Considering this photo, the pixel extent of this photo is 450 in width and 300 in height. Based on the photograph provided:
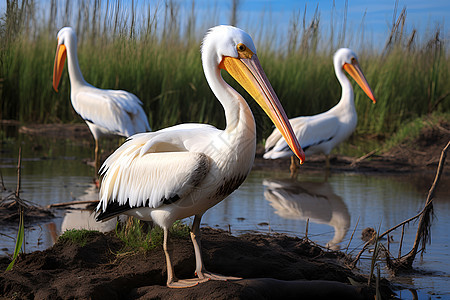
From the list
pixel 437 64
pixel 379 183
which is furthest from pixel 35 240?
pixel 437 64

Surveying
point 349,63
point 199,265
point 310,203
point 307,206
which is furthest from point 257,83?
point 349,63

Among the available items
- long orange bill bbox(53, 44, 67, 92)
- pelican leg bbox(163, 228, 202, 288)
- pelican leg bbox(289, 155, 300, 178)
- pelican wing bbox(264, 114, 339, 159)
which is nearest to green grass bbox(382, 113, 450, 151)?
pelican wing bbox(264, 114, 339, 159)

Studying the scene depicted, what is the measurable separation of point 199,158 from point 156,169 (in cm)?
32

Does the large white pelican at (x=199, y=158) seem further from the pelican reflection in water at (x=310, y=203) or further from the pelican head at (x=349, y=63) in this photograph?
the pelican head at (x=349, y=63)

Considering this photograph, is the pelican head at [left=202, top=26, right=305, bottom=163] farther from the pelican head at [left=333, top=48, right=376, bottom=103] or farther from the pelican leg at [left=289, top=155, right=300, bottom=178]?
the pelican head at [left=333, top=48, right=376, bottom=103]

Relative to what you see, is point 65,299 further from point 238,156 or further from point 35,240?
point 35,240

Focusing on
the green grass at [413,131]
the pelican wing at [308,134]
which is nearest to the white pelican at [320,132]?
the pelican wing at [308,134]

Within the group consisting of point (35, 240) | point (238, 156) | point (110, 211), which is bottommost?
point (35, 240)

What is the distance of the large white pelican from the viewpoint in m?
3.38

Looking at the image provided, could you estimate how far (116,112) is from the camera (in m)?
8.20

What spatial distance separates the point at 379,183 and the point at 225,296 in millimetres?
5067

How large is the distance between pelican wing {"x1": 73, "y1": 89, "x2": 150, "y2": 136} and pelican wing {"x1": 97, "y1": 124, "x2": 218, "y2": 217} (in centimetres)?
430

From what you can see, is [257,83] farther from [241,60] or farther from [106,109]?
[106,109]

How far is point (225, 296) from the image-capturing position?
3066 millimetres
